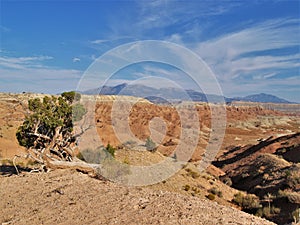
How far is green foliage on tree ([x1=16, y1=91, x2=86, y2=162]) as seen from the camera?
40.9 feet

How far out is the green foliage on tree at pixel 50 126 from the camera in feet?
40.9

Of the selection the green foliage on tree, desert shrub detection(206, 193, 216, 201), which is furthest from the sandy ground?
desert shrub detection(206, 193, 216, 201)

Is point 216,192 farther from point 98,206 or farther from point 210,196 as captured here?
point 98,206

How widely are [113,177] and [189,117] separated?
185 ft

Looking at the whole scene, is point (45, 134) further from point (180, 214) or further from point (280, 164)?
point (280, 164)

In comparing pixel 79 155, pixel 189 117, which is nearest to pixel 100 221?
pixel 79 155

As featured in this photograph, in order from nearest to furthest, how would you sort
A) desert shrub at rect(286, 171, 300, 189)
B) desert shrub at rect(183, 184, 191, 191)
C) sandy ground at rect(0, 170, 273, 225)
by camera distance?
1. sandy ground at rect(0, 170, 273, 225)
2. desert shrub at rect(183, 184, 191, 191)
3. desert shrub at rect(286, 171, 300, 189)

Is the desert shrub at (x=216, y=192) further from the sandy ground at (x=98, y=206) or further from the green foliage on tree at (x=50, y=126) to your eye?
the green foliage on tree at (x=50, y=126)

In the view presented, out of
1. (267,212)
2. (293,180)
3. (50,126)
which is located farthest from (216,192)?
(50,126)

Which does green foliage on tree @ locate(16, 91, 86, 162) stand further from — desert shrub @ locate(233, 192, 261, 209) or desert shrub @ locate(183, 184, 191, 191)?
desert shrub @ locate(233, 192, 261, 209)

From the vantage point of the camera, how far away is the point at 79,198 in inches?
355

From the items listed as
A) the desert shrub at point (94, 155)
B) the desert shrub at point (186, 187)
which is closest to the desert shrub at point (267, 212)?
the desert shrub at point (186, 187)

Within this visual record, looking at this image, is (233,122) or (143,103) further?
(233,122)

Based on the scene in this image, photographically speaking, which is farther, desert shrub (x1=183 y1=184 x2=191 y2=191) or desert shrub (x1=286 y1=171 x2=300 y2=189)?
desert shrub (x1=286 y1=171 x2=300 y2=189)
